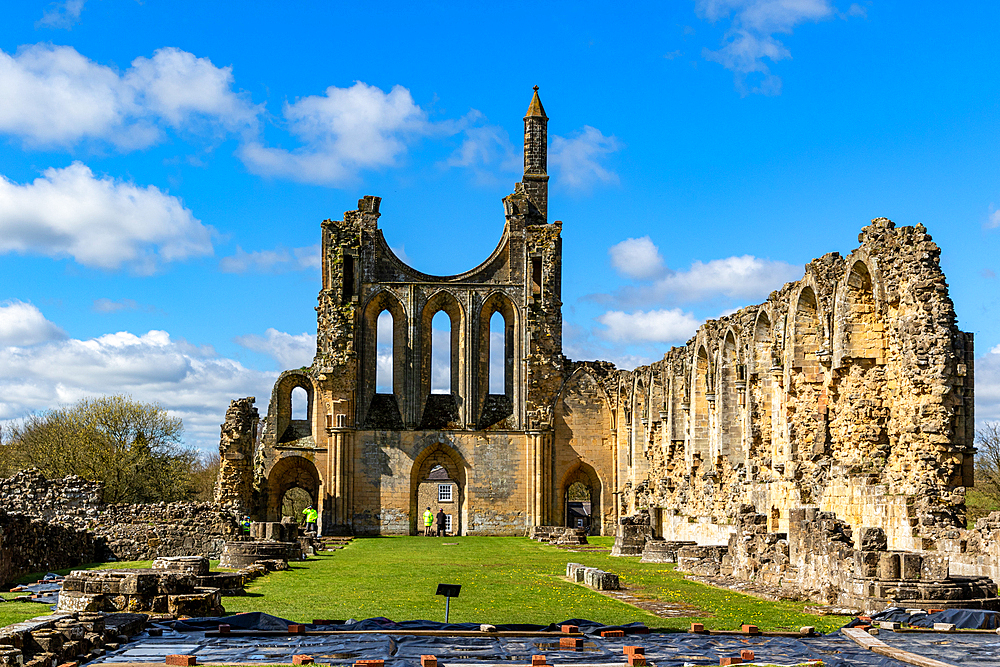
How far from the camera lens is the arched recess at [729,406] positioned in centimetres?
2538

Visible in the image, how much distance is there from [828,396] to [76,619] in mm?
13563

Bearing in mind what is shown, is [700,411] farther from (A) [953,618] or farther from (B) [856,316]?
(A) [953,618]

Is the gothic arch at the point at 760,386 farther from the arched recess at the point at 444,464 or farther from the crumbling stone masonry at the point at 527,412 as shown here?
the arched recess at the point at 444,464

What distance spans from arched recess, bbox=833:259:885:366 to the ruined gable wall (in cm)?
2

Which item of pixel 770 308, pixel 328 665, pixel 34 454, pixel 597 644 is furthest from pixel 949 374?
pixel 34 454

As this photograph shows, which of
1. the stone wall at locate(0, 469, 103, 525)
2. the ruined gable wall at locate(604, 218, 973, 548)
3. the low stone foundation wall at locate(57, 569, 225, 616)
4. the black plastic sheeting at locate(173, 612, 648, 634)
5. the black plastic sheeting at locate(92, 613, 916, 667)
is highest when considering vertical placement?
the ruined gable wall at locate(604, 218, 973, 548)

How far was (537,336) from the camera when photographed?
1508 inches

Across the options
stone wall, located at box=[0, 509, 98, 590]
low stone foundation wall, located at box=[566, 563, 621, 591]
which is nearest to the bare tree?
stone wall, located at box=[0, 509, 98, 590]

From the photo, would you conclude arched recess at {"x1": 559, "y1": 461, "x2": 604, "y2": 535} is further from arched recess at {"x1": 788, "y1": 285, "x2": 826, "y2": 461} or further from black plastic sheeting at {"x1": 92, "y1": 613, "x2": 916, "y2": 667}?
black plastic sheeting at {"x1": 92, "y1": 613, "x2": 916, "y2": 667}

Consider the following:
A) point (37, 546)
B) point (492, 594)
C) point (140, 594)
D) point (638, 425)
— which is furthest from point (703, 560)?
point (638, 425)

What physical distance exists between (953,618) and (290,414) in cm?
3042

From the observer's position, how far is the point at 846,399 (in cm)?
1877

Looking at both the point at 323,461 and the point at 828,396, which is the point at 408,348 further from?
the point at 828,396

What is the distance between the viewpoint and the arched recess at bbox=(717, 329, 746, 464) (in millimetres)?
25375
